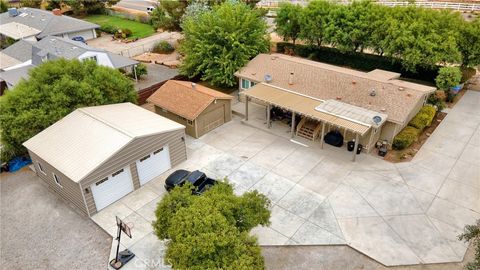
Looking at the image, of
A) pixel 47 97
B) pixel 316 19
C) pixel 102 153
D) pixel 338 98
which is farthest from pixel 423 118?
pixel 47 97

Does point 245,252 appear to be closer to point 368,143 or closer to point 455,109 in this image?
point 368,143

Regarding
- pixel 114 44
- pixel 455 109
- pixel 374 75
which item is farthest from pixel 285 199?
pixel 114 44

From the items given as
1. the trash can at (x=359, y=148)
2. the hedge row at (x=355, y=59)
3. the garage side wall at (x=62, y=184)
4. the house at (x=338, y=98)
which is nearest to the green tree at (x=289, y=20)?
the hedge row at (x=355, y=59)

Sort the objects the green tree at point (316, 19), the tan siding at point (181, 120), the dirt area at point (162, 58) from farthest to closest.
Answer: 1. the dirt area at point (162, 58)
2. the green tree at point (316, 19)
3. the tan siding at point (181, 120)

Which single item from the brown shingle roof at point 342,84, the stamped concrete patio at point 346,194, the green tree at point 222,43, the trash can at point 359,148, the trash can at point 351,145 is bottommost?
the stamped concrete patio at point 346,194

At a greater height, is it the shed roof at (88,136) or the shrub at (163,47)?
the shed roof at (88,136)

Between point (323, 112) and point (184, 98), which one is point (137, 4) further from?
point (323, 112)

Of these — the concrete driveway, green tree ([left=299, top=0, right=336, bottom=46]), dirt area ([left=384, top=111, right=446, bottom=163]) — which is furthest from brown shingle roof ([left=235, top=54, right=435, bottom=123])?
the concrete driveway

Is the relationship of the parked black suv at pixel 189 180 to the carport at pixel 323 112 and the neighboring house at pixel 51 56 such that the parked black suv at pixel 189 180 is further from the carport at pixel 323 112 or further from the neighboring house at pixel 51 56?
the neighboring house at pixel 51 56
